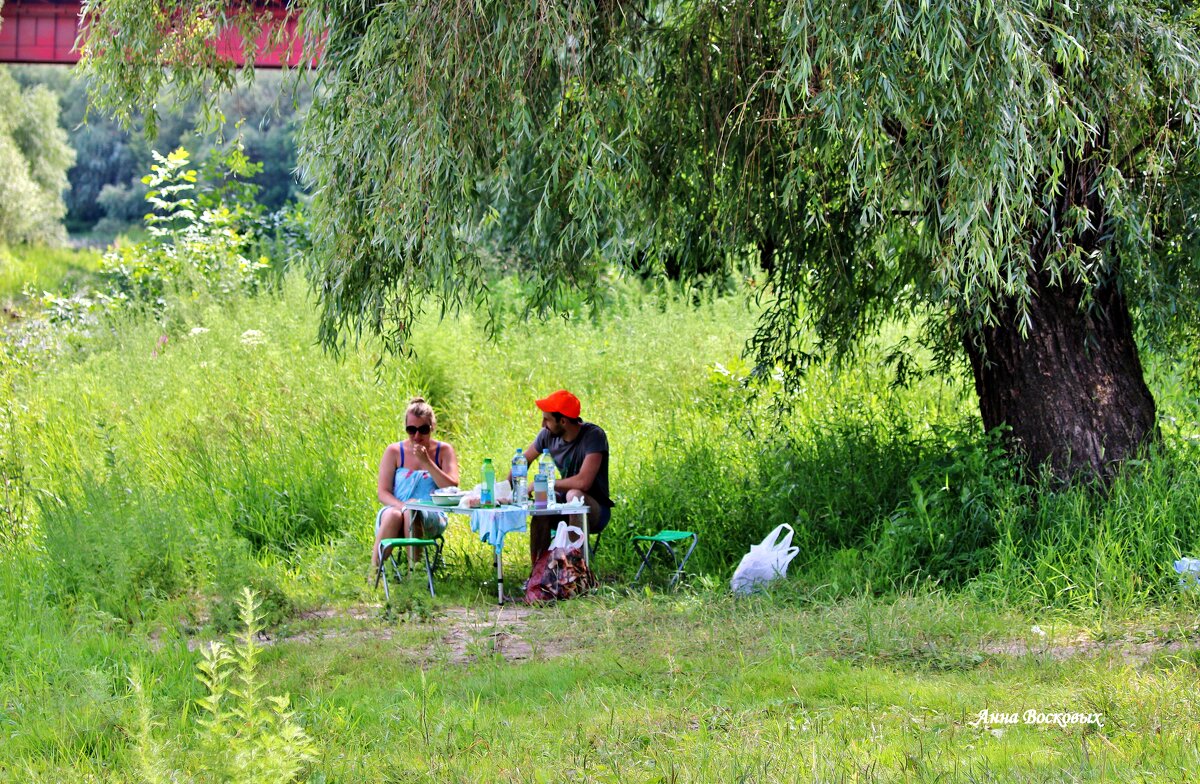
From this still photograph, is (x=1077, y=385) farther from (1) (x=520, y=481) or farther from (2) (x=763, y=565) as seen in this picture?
(1) (x=520, y=481)

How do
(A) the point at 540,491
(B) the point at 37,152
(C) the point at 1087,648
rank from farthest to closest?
(B) the point at 37,152 → (A) the point at 540,491 → (C) the point at 1087,648

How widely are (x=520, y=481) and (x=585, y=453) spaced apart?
57 centimetres

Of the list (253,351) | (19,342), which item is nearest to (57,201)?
(19,342)

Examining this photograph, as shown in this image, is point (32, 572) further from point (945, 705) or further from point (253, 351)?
point (945, 705)

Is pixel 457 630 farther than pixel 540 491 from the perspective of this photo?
No

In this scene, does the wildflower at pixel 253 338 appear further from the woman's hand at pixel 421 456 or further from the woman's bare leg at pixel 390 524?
the woman's bare leg at pixel 390 524

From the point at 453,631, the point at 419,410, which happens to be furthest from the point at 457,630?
the point at 419,410

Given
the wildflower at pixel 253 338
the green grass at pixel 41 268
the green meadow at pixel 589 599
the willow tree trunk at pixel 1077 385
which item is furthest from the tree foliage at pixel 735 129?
the green grass at pixel 41 268

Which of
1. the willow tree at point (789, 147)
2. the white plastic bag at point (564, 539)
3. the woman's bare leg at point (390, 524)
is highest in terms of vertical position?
the willow tree at point (789, 147)

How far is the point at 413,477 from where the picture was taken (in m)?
8.53

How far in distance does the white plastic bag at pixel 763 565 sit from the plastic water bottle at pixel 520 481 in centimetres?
148

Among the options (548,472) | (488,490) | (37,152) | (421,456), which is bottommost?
(37,152)

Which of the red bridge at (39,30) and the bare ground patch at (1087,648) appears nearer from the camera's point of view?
the bare ground patch at (1087,648)

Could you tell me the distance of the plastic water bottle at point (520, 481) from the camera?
310 inches
